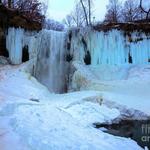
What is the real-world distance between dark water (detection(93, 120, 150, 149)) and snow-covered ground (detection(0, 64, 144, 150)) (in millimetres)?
363

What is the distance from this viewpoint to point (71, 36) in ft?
54.9

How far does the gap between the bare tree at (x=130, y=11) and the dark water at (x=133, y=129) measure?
20.2 m

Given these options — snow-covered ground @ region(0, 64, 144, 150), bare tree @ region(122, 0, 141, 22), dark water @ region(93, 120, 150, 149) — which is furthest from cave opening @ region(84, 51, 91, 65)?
bare tree @ region(122, 0, 141, 22)

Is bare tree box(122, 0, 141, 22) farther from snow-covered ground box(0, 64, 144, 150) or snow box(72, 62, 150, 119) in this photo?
snow-covered ground box(0, 64, 144, 150)

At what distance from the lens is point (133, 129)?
941cm

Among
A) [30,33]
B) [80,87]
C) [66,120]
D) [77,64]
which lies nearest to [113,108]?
[66,120]

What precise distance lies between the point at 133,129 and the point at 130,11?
2337 centimetres

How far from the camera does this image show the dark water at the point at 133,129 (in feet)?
Result: 27.5

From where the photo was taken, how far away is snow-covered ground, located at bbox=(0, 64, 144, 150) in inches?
257

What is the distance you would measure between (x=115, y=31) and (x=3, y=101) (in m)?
9.01

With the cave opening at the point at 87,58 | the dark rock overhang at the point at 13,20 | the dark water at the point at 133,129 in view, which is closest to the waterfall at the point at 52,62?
the dark rock overhang at the point at 13,20

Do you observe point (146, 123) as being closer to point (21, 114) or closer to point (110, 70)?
point (21, 114)

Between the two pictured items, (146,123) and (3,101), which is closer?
(3,101)

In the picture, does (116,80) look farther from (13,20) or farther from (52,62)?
(13,20)
